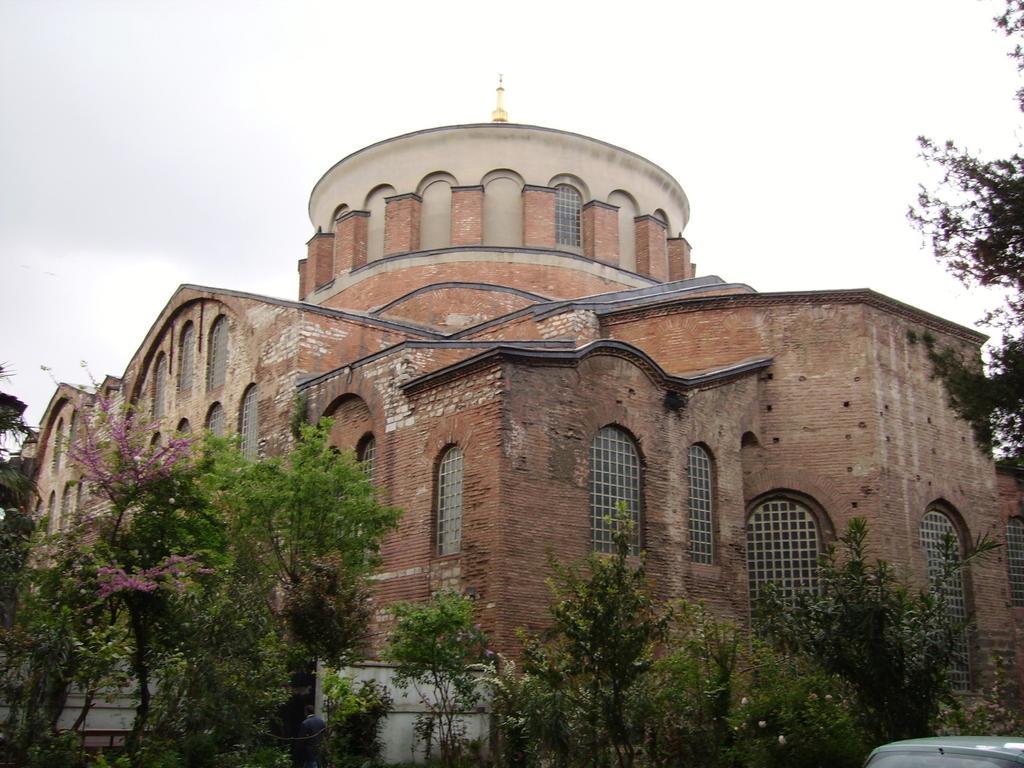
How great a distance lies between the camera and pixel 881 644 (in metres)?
11.1

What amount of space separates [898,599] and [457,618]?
5002 millimetres

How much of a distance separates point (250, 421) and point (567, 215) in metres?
9.37

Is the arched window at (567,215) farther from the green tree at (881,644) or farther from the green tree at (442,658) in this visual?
the green tree at (881,644)

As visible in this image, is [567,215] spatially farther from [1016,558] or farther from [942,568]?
[1016,558]

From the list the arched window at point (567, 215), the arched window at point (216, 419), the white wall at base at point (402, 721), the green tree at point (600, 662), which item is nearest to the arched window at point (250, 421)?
the arched window at point (216, 419)

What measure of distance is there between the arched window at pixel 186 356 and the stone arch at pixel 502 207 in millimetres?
7214

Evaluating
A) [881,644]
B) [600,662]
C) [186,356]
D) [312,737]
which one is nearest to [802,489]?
[881,644]

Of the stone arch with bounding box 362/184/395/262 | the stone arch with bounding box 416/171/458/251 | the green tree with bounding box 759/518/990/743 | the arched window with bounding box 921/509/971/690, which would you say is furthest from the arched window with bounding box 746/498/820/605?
the stone arch with bounding box 362/184/395/262

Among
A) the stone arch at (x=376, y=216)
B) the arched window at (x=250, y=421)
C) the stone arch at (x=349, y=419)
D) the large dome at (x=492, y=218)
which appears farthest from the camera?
the stone arch at (x=376, y=216)

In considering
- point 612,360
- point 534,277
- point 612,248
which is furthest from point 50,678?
point 612,248

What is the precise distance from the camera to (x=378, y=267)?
27453mm

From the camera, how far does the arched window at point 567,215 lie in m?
27.9

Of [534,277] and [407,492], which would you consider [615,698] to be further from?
[534,277]

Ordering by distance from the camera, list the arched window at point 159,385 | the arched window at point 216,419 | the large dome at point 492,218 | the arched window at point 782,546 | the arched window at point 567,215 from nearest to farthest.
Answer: the arched window at point 782,546
the arched window at point 216,419
the large dome at point 492,218
the arched window at point 567,215
the arched window at point 159,385
